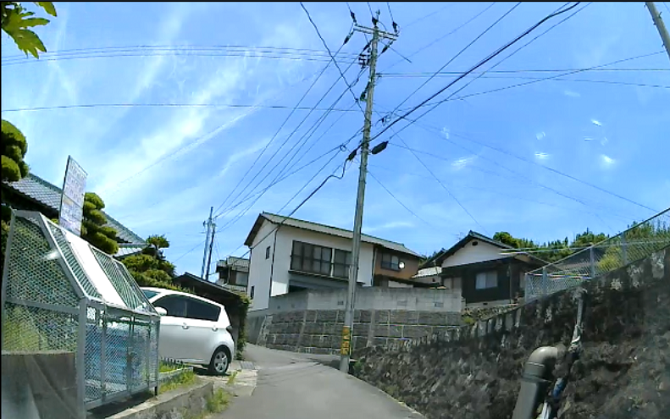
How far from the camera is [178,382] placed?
8289 mm

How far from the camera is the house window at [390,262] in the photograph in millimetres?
37500

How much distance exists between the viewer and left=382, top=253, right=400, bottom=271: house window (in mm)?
37500

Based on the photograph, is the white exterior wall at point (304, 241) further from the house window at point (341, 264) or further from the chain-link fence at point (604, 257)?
the chain-link fence at point (604, 257)

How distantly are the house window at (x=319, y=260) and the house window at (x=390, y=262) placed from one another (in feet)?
11.3

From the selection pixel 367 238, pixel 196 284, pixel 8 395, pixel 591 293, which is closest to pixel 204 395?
pixel 8 395

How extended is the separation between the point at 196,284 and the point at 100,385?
13.9 meters

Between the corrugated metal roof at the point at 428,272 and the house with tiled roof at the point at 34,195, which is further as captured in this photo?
the corrugated metal roof at the point at 428,272

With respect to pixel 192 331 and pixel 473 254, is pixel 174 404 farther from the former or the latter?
pixel 473 254

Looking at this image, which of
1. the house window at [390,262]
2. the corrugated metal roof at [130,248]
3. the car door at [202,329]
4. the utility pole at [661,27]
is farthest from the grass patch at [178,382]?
the house window at [390,262]

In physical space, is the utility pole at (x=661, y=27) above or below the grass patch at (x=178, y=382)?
above

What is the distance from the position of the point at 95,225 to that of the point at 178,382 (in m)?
6.78

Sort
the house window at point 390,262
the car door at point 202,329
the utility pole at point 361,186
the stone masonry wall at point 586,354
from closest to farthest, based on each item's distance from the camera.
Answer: the stone masonry wall at point 586,354 → the car door at point 202,329 → the utility pole at point 361,186 → the house window at point 390,262

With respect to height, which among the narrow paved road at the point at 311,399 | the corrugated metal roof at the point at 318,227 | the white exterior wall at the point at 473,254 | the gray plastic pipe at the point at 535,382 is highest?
the corrugated metal roof at the point at 318,227

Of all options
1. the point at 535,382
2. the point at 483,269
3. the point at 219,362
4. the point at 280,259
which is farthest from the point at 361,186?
the point at 483,269
